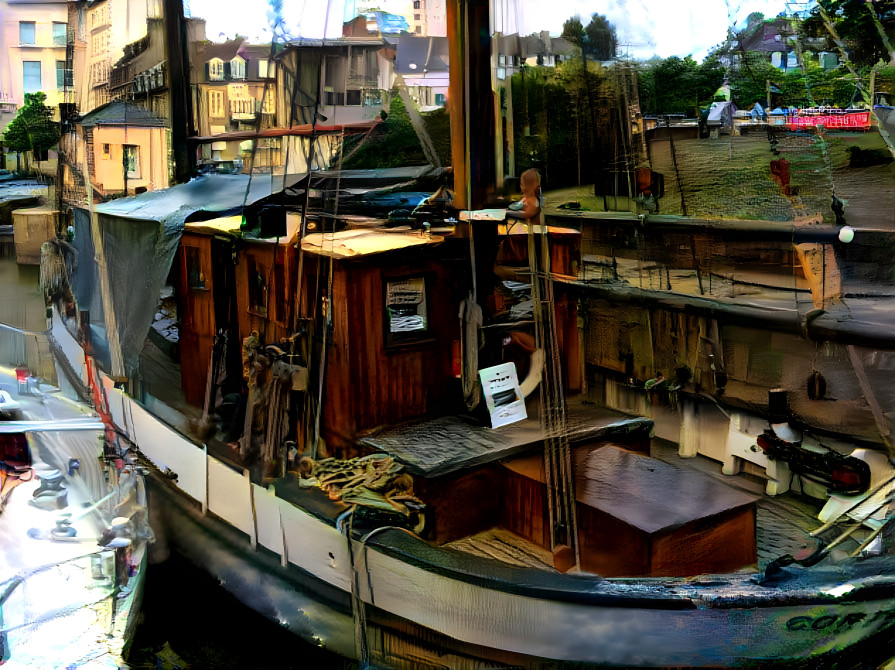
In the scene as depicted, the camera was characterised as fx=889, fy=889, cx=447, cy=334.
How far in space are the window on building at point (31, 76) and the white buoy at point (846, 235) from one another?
2.77 meters

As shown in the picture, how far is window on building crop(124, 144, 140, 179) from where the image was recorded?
120 inches

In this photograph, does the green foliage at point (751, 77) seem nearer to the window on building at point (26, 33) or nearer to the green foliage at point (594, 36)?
the green foliage at point (594, 36)

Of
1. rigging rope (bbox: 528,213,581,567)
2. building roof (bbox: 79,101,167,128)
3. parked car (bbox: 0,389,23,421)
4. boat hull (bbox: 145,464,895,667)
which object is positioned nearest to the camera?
boat hull (bbox: 145,464,895,667)

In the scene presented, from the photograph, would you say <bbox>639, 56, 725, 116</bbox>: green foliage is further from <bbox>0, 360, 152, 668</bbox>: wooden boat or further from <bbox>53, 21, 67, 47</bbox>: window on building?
<bbox>0, 360, 152, 668</bbox>: wooden boat

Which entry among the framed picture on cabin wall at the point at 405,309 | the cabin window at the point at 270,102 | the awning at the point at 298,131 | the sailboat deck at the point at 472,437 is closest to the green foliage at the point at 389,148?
the awning at the point at 298,131

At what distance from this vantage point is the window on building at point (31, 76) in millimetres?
3092

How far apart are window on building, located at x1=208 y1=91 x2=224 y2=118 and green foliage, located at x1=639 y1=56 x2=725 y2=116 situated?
1372 millimetres

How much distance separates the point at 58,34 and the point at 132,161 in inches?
20.4

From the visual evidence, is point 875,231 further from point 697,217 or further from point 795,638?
point 795,638

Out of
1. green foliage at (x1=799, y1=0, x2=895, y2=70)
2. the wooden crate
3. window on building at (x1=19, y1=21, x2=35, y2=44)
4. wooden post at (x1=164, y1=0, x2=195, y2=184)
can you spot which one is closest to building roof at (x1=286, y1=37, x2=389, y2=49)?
wooden post at (x1=164, y1=0, x2=195, y2=184)

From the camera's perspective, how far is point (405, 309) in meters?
2.83

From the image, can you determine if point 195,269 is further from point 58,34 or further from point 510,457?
point 510,457

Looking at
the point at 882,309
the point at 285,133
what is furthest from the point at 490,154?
the point at 882,309

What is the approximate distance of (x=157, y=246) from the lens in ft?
10.00
